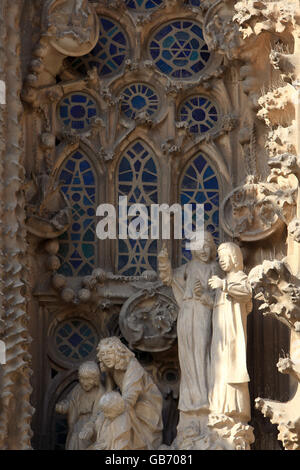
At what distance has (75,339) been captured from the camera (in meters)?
17.5

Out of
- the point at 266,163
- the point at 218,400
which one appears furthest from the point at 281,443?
the point at 266,163

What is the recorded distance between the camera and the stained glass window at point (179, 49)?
59.4 ft

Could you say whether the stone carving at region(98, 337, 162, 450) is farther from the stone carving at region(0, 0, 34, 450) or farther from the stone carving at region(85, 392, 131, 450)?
the stone carving at region(0, 0, 34, 450)

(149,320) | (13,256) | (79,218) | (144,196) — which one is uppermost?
(144,196)

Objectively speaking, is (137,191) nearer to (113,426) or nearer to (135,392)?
(135,392)

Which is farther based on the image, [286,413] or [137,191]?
[137,191]

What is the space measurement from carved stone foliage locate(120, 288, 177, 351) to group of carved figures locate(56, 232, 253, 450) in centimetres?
41

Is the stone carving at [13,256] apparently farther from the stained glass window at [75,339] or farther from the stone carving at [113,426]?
the stone carving at [113,426]

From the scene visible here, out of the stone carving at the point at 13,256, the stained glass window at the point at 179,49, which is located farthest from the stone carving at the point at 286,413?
the stained glass window at the point at 179,49

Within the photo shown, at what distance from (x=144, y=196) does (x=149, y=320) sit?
1.07 meters

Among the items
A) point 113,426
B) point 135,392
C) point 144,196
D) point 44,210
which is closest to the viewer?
point 113,426

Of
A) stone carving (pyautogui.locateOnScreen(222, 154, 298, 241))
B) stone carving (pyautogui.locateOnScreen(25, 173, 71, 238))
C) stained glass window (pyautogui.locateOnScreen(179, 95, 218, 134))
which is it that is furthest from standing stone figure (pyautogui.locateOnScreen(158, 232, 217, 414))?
stained glass window (pyautogui.locateOnScreen(179, 95, 218, 134))

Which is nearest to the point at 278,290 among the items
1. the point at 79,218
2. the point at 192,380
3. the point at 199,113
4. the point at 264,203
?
the point at 192,380

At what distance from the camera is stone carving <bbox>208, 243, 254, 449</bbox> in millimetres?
16344
